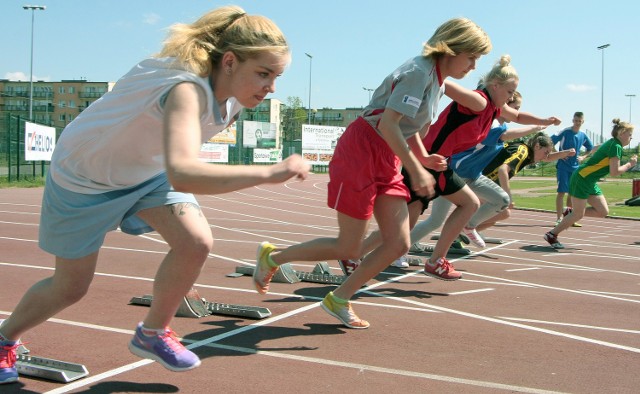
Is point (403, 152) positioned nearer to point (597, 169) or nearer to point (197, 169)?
point (197, 169)

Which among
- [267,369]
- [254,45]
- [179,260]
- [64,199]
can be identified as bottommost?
[267,369]

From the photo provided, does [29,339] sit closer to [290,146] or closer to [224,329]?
[224,329]

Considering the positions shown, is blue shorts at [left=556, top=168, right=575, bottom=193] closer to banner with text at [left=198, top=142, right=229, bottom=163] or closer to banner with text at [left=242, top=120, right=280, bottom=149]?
banner with text at [left=198, top=142, right=229, bottom=163]

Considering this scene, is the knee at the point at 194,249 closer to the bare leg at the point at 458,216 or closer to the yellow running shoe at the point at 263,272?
the yellow running shoe at the point at 263,272

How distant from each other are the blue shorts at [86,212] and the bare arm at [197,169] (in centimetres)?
63

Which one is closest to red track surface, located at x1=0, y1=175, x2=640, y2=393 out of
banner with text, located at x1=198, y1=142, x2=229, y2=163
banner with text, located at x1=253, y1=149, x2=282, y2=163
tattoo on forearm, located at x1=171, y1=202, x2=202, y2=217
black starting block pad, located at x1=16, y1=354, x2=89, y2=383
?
black starting block pad, located at x1=16, y1=354, x2=89, y2=383

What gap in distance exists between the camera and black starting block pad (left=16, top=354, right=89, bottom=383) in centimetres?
312

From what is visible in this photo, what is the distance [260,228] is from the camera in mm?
11086

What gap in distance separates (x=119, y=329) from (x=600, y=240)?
8878 mm

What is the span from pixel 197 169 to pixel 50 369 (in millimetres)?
1444

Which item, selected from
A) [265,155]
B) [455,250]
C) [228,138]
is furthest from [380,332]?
[265,155]

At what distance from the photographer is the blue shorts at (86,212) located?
2.94m

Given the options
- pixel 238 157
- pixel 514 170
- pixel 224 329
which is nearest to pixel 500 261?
pixel 514 170

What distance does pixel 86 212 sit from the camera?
294 centimetres
